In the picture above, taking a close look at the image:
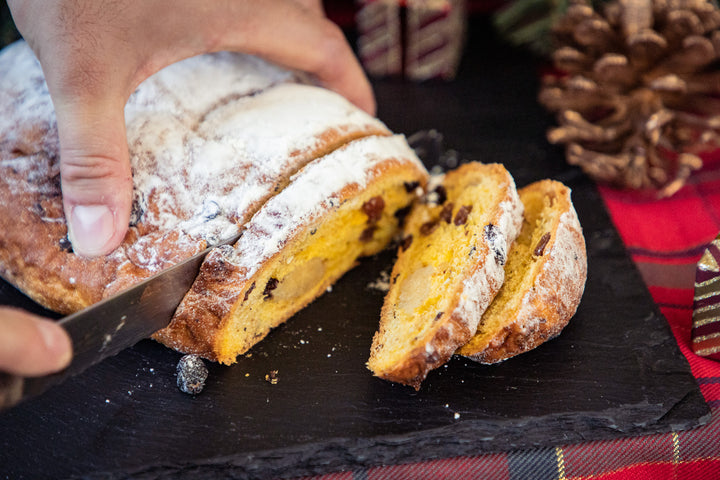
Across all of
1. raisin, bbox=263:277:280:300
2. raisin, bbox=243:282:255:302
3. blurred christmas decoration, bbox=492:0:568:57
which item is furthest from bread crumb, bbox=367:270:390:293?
blurred christmas decoration, bbox=492:0:568:57

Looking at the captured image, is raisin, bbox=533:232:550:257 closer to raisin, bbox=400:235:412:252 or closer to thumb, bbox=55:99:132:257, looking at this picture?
raisin, bbox=400:235:412:252

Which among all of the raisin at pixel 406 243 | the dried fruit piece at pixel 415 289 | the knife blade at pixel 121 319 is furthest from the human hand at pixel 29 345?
the raisin at pixel 406 243

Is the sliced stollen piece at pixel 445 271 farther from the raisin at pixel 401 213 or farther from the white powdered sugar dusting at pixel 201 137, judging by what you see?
the white powdered sugar dusting at pixel 201 137

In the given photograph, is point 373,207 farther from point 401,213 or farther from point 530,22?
point 530,22

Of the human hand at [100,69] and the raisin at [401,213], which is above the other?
the human hand at [100,69]

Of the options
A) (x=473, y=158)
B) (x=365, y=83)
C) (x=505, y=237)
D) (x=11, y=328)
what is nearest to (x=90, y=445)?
(x=11, y=328)

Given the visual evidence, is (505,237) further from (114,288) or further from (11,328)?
(11,328)

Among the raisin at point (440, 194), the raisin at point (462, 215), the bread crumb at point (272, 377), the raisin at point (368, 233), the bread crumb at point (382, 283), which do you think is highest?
the raisin at point (462, 215)

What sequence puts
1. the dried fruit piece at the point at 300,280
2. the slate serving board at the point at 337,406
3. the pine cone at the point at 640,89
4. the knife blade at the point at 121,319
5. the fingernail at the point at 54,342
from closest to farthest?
the fingernail at the point at 54,342, the knife blade at the point at 121,319, the slate serving board at the point at 337,406, the dried fruit piece at the point at 300,280, the pine cone at the point at 640,89

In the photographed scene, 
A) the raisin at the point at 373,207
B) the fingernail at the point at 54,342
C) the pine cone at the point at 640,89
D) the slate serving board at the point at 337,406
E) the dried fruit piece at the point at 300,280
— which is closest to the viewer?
the fingernail at the point at 54,342
